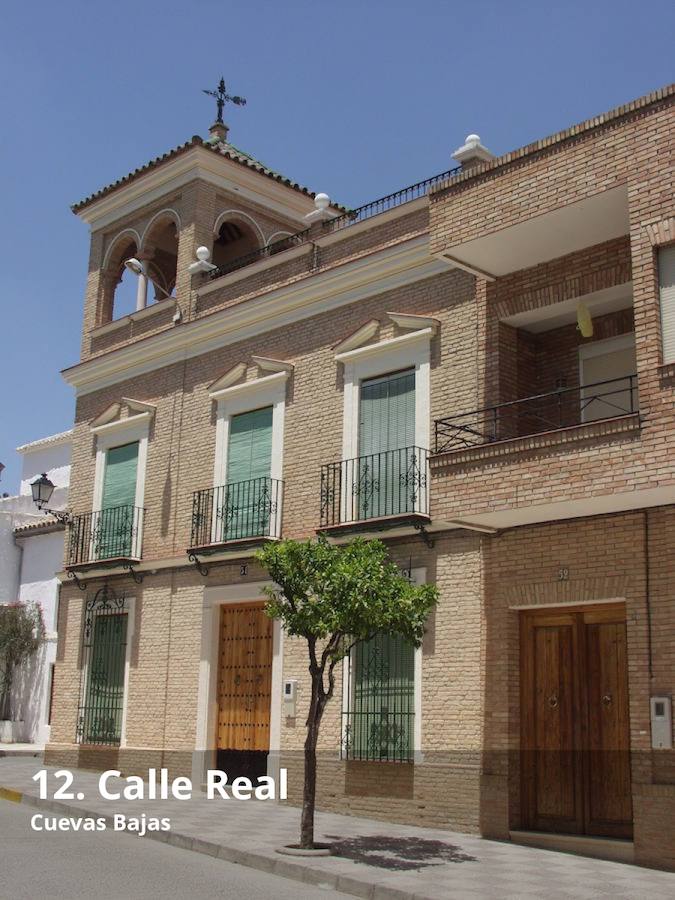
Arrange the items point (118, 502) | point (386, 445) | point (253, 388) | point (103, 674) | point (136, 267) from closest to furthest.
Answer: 1. point (386, 445)
2. point (253, 388)
3. point (103, 674)
4. point (118, 502)
5. point (136, 267)

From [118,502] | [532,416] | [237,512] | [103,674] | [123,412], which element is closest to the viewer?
[532,416]

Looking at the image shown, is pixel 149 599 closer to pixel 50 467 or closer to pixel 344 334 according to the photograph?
pixel 344 334

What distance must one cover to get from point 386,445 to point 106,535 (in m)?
6.54

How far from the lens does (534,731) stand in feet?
41.5

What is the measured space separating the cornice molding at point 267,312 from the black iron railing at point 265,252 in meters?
0.96

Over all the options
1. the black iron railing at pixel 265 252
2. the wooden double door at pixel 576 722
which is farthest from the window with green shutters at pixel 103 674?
the wooden double door at pixel 576 722

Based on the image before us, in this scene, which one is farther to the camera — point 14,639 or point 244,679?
point 14,639

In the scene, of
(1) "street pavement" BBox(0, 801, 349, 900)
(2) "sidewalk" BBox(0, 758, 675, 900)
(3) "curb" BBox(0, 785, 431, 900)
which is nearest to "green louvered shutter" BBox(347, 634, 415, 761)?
(2) "sidewalk" BBox(0, 758, 675, 900)

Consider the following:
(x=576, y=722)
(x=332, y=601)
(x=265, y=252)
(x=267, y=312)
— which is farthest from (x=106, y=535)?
(x=576, y=722)

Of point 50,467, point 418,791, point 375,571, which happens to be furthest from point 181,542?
point 50,467

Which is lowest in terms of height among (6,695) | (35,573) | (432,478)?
(6,695)

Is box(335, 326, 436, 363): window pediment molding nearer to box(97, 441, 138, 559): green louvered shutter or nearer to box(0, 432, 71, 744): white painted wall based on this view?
box(97, 441, 138, 559): green louvered shutter

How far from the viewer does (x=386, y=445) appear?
14.7 m

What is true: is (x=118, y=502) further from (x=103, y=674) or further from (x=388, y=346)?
(x=388, y=346)
